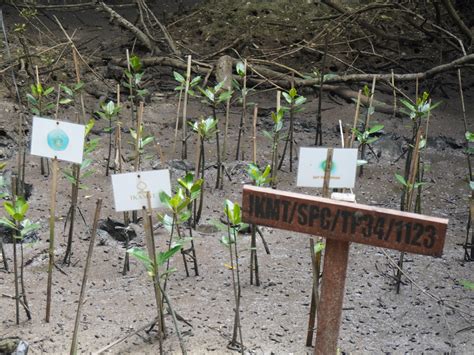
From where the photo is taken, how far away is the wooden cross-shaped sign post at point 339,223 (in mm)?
1708

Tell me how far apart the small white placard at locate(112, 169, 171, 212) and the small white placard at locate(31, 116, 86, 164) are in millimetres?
261

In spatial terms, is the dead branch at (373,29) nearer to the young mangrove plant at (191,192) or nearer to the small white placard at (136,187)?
the young mangrove plant at (191,192)

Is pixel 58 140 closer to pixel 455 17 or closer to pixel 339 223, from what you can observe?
pixel 339 223

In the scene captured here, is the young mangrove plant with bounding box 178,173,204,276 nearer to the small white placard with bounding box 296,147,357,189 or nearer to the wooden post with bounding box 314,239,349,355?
the small white placard with bounding box 296,147,357,189

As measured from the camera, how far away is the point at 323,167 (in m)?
2.12

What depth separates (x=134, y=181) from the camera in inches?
87.5

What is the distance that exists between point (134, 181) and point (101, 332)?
0.59 meters

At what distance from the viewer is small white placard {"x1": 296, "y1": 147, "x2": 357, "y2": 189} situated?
2127mm

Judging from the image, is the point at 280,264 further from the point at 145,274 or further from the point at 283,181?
the point at 283,181

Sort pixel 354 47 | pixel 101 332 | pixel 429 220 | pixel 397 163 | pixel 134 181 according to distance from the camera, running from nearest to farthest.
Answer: pixel 429 220, pixel 134 181, pixel 101 332, pixel 397 163, pixel 354 47

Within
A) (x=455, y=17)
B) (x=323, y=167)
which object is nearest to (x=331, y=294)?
(x=323, y=167)

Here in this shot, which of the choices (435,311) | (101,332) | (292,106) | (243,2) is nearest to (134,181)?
(101,332)

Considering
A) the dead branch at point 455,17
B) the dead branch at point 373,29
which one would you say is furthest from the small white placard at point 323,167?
the dead branch at point 373,29

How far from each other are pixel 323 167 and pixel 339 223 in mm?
386
